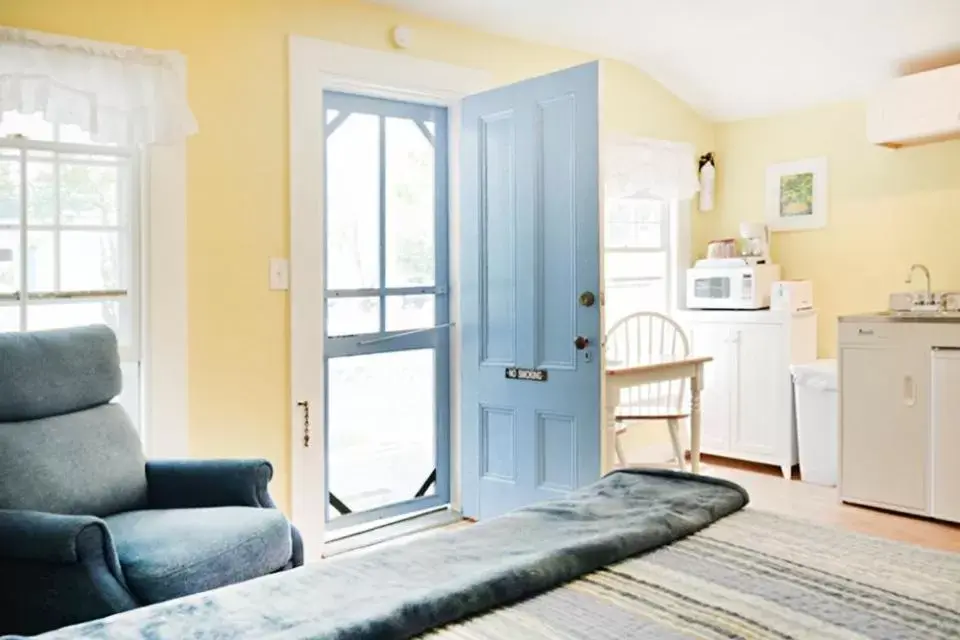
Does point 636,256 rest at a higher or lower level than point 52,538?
higher

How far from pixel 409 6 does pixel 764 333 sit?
2.59m

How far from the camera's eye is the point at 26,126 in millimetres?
2762

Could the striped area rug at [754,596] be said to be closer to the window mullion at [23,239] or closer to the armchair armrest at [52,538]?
the armchair armrest at [52,538]

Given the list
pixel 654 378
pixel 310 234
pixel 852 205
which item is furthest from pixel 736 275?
pixel 310 234

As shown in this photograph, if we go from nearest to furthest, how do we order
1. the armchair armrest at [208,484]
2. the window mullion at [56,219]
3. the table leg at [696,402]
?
1. the armchair armrest at [208,484]
2. the window mullion at [56,219]
3. the table leg at [696,402]

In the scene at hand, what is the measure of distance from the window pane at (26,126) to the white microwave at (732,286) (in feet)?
11.4

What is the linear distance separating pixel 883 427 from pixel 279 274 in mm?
2818

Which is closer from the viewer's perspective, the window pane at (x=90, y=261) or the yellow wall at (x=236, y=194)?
the window pane at (x=90, y=261)

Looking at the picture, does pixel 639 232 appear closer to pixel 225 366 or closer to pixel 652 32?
pixel 652 32

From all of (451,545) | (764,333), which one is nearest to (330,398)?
(451,545)

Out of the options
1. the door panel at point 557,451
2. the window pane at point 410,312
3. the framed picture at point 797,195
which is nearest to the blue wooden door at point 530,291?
the door panel at point 557,451

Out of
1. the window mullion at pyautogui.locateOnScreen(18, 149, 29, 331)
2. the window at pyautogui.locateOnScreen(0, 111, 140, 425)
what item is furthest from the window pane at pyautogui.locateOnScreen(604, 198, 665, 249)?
the window mullion at pyautogui.locateOnScreen(18, 149, 29, 331)

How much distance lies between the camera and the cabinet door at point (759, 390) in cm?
473

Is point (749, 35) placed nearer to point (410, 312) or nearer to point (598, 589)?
point (410, 312)
